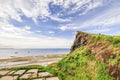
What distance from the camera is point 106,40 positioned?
14633mm

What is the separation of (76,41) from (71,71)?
22.2 ft

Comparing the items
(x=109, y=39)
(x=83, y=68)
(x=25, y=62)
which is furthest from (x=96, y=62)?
(x=25, y=62)

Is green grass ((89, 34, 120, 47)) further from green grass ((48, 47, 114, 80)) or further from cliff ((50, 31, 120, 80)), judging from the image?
green grass ((48, 47, 114, 80))

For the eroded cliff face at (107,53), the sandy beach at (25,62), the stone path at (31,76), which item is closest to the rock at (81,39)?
the eroded cliff face at (107,53)

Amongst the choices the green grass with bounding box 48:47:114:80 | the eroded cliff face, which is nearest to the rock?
the eroded cliff face

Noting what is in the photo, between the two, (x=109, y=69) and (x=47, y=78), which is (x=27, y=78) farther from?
(x=109, y=69)

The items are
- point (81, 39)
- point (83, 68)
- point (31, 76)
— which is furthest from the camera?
point (81, 39)

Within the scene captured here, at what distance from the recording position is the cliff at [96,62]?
37.8 feet

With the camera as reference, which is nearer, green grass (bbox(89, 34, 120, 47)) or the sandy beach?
green grass (bbox(89, 34, 120, 47))

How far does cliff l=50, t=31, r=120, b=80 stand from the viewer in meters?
11.5

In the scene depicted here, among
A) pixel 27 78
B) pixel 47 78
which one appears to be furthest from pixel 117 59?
pixel 27 78

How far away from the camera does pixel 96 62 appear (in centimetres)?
1362

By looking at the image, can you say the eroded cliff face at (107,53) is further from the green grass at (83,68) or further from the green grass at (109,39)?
the green grass at (83,68)

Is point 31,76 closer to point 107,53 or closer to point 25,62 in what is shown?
point 107,53
